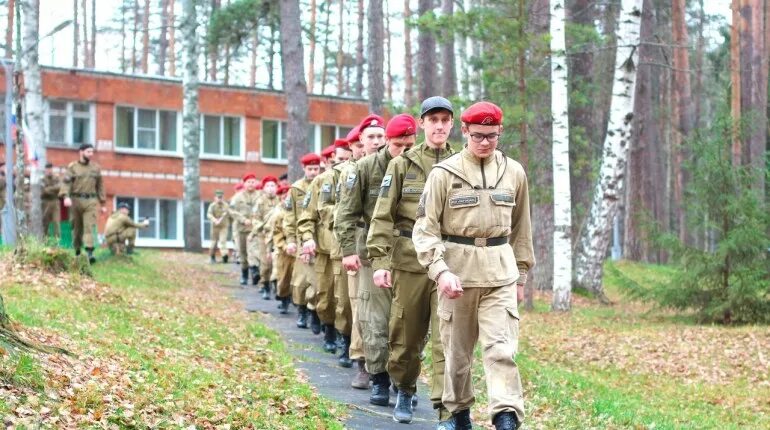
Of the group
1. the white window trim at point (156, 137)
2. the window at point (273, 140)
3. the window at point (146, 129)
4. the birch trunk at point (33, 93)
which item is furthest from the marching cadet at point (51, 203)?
the window at point (273, 140)

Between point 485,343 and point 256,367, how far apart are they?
15.2ft

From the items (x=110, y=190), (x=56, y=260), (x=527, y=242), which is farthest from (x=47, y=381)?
(x=110, y=190)

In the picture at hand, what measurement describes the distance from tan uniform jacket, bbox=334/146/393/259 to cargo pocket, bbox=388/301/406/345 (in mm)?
1024

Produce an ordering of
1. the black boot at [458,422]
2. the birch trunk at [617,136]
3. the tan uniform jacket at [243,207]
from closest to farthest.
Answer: the black boot at [458,422] → the birch trunk at [617,136] → the tan uniform jacket at [243,207]

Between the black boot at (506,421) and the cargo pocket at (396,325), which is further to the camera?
the cargo pocket at (396,325)

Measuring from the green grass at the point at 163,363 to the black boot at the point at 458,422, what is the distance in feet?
2.73

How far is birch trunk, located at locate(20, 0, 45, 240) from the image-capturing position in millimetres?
21609

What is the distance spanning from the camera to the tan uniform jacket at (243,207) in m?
25.0

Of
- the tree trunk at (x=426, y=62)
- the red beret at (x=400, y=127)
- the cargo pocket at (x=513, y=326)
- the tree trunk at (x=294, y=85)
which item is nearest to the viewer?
the cargo pocket at (x=513, y=326)

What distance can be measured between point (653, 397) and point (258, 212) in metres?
12.2

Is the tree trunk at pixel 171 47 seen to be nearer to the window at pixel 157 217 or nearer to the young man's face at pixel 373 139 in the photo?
the window at pixel 157 217

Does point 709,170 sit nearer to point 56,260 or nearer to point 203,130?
point 56,260

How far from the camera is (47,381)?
7531 mm

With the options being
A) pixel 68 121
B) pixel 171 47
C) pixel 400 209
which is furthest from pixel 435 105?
pixel 171 47
